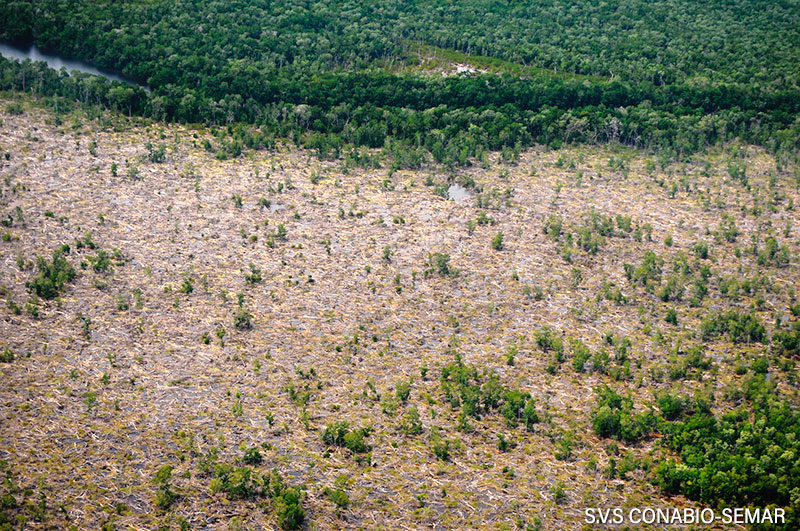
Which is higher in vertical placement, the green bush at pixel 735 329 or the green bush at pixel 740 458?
the green bush at pixel 735 329

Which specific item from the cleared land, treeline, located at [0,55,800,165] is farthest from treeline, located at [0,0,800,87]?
the cleared land

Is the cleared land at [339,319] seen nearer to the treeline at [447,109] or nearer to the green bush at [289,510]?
the green bush at [289,510]

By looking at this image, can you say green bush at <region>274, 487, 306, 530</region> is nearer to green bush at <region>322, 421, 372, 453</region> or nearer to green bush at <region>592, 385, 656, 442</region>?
green bush at <region>322, 421, 372, 453</region>

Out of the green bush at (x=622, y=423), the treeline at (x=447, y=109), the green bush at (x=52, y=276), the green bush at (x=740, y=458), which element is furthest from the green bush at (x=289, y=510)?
the treeline at (x=447, y=109)

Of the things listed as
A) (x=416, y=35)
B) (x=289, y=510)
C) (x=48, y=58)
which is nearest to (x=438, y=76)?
(x=416, y=35)

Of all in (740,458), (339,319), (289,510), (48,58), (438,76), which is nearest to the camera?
(289,510)

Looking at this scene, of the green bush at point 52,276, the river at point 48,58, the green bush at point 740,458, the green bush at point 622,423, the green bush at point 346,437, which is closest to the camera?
the green bush at point 740,458

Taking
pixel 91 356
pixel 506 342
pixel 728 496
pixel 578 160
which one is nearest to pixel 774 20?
pixel 578 160

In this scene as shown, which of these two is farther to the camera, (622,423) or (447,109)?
(447,109)

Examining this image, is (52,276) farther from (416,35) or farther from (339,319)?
(416,35)
